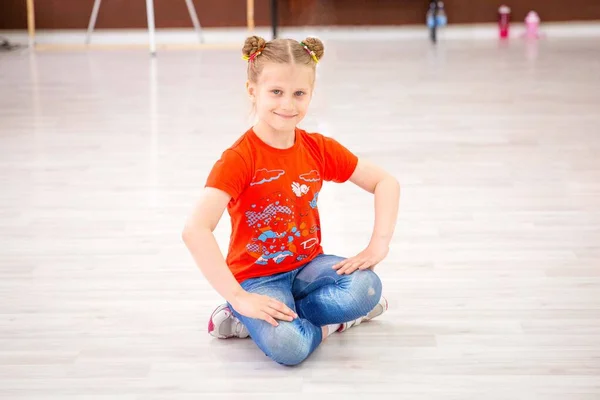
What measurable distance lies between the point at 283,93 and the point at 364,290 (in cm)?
40

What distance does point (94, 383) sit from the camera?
1649 mm

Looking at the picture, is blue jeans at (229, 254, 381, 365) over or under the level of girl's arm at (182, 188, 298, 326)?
under

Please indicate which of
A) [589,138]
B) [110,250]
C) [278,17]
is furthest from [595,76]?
[110,250]

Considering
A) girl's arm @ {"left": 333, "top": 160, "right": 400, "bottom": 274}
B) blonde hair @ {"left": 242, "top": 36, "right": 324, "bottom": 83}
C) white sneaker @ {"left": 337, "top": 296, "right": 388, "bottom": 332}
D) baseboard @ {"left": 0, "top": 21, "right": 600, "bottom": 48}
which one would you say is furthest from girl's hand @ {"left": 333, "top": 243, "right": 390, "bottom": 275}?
baseboard @ {"left": 0, "top": 21, "right": 600, "bottom": 48}

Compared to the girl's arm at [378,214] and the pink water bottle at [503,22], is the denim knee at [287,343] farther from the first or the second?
the pink water bottle at [503,22]

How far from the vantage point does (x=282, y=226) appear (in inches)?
69.9

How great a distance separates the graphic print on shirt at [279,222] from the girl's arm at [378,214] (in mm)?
97

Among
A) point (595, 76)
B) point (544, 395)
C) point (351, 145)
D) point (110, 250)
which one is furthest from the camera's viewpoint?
point (595, 76)

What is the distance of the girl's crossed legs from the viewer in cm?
168

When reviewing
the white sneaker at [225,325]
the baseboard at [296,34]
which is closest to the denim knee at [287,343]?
the white sneaker at [225,325]

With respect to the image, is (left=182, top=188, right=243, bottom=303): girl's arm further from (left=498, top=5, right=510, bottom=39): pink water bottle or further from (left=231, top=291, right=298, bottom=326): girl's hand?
(left=498, top=5, right=510, bottom=39): pink water bottle

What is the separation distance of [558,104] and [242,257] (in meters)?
2.54

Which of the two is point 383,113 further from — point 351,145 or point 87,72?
point 87,72

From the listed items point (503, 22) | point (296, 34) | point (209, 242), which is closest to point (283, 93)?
point (209, 242)
